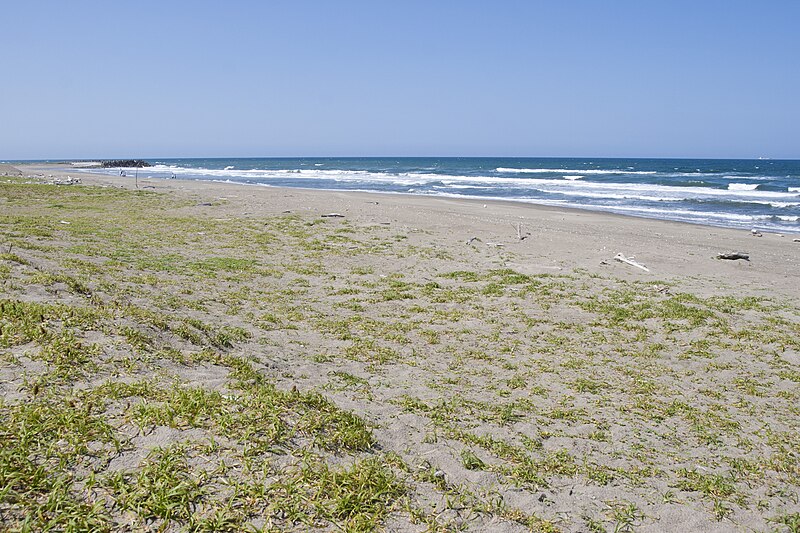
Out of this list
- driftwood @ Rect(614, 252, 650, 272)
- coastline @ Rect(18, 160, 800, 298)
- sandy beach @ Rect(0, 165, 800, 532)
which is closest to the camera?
sandy beach @ Rect(0, 165, 800, 532)

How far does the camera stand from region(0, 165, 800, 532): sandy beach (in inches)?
123

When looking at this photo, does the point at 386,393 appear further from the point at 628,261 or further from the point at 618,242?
the point at 618,242

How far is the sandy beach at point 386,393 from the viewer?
10.2ft

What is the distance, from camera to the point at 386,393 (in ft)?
17.0

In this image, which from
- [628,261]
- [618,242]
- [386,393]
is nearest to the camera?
[386,393]

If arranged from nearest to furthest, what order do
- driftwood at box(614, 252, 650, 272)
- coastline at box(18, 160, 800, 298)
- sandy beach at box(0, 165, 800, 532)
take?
sandy beach at box(0, 165, 800, 532), coastline at box(18, 160, 800, 298), driftwood at box(614, 252, 650, 272)

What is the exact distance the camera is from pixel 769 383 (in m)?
6.11

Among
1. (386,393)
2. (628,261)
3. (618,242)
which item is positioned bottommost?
(386,393)

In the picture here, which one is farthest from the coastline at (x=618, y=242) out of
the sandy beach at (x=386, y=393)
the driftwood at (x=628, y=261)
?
the sandy beach at (x=386, y=393)

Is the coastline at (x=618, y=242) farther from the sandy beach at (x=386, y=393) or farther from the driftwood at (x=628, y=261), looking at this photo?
the sandy beach at (x=386, y=393)

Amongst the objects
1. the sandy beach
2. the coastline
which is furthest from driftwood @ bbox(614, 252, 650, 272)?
the sandy beach

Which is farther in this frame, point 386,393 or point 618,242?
point 618,242

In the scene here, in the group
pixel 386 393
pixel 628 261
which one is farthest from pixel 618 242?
pixel 386 393

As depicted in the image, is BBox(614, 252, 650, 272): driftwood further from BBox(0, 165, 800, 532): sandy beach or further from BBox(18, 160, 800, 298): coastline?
BBox(0, 165, 800, 532): sandy beach
